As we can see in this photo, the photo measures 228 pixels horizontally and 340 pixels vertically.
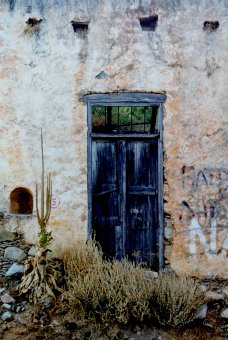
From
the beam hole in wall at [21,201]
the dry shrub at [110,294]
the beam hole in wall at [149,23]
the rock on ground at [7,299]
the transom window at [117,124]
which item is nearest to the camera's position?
the dry shrub at [110,294]

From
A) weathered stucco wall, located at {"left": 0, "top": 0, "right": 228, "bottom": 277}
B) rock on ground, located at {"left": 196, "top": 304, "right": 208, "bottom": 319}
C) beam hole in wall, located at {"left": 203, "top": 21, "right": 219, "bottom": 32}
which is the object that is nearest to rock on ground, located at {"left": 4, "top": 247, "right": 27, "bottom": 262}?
weathered stucco wall, located at {"left": 0, "top": 0, "right": 228, "bottom": 277}

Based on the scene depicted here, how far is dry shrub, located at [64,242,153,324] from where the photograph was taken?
5.08m

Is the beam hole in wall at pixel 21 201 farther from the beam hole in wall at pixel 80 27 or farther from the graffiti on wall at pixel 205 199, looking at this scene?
the beam hole in wall at pixel 80 27

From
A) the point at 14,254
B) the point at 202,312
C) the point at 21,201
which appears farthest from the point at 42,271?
the point at 202,312

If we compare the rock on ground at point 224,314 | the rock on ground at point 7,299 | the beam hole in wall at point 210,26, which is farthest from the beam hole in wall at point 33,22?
the rock on ground at point 224,314

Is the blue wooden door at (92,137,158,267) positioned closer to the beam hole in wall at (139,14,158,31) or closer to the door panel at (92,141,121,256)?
the door panel at (92,141,121,256)

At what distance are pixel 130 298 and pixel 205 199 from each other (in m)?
1.83

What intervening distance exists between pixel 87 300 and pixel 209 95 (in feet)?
10.4

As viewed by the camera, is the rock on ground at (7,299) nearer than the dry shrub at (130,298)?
No

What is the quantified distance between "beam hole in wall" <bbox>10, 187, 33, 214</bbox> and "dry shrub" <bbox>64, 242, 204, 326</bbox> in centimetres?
139

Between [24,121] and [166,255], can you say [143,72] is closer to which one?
[24,121]

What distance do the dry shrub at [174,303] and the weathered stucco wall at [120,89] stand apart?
789 millimetres

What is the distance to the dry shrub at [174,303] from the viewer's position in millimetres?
5102

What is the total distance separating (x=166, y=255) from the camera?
6.12 meters
